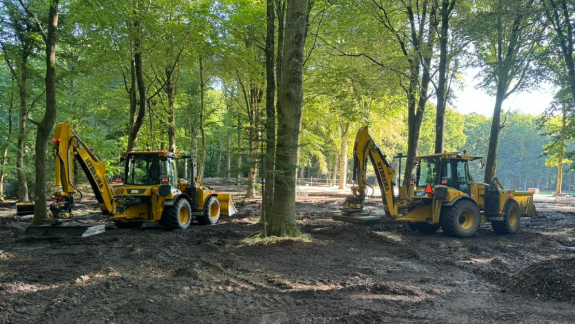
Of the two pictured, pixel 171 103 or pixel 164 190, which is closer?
pixel 164 190

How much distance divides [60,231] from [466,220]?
11.2m

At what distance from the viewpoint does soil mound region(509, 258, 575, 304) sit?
5.43 metres

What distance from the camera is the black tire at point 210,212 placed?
13405 millimetres

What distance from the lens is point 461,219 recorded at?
11.4 meters

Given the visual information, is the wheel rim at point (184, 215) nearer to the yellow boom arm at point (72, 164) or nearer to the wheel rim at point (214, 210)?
the wheel rim at point (214, 210)

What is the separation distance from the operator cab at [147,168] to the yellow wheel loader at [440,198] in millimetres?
5516

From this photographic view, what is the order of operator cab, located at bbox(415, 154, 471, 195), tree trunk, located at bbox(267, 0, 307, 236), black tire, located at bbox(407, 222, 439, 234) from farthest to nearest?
black tire, located at bbox(407, 222, 439, 234) → operator cab, located at bbox(415, 154, 471, 195) → tree trunk, located at bbox(267, 0, 307, 236)

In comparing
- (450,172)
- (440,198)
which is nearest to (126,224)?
(440,198)

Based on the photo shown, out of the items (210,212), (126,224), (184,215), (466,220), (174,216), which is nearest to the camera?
(466,220)

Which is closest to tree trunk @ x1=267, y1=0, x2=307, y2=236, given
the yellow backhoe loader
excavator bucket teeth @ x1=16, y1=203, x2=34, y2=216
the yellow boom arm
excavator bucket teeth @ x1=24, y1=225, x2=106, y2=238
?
the yellow backhoe loader

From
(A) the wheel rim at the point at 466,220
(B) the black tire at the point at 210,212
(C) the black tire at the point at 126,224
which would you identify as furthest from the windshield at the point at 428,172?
(C) the black tire at the point at 126,224

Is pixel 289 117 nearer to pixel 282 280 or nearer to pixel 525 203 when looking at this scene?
pixel 282 280

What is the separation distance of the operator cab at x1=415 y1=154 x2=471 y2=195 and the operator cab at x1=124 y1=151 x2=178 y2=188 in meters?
8.06

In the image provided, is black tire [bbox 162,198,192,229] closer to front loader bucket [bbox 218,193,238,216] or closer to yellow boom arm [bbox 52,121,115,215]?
yellow boom arm [bbox 52,121,115,215]
